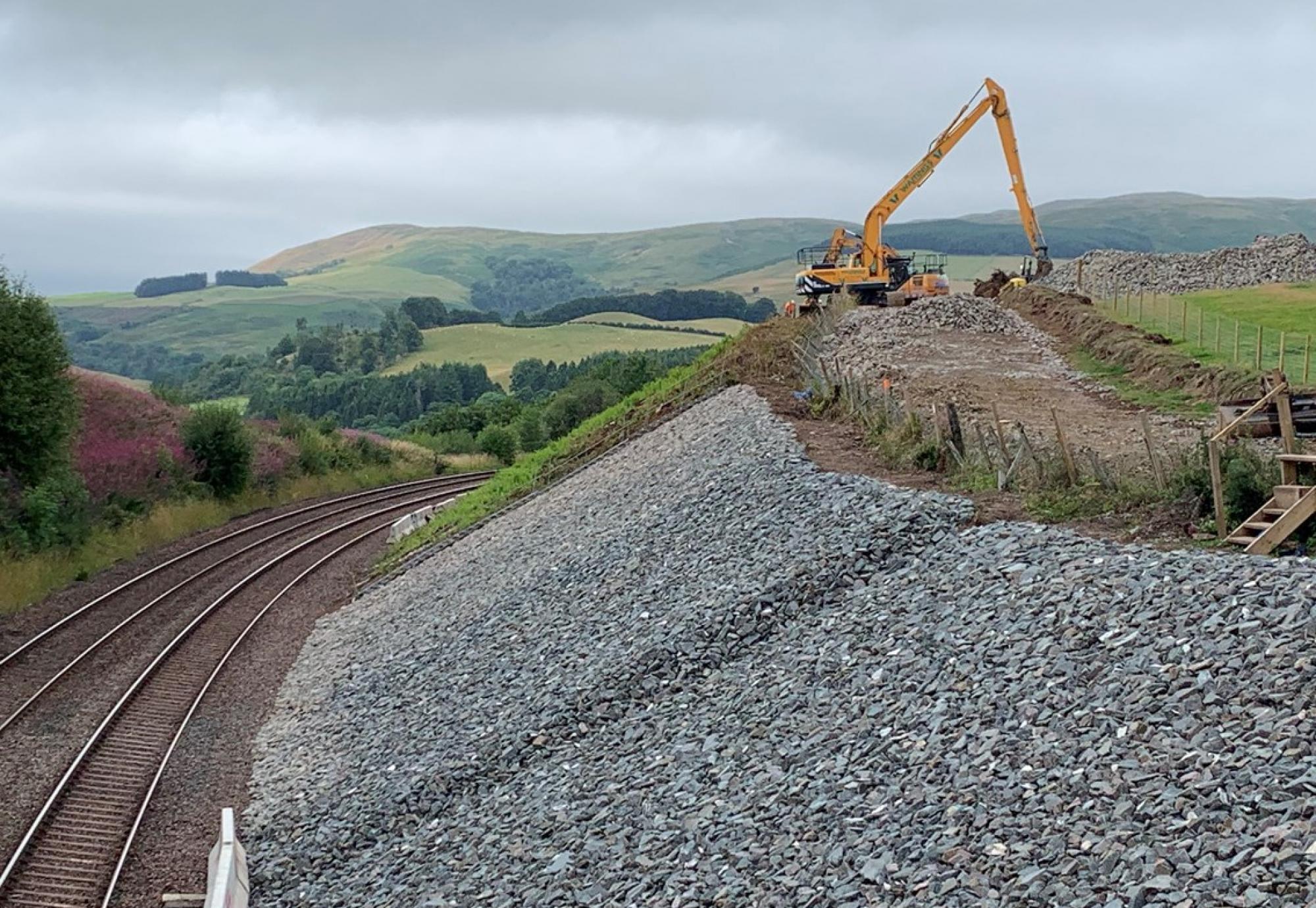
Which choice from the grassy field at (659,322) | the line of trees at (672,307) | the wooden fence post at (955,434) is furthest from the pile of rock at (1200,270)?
the line of trees at (672,307)

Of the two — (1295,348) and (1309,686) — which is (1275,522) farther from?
(1295,348)

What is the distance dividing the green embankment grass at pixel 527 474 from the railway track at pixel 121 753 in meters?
2.79

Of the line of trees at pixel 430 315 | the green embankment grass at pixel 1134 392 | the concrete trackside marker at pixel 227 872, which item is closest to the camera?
the concrete trackside marker at pixel 227 872

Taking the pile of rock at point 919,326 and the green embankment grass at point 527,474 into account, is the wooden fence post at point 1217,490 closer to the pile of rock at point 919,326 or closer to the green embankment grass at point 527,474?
the pile of rock at point 919,326

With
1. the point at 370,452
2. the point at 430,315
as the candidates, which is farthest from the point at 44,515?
the point at 430,315

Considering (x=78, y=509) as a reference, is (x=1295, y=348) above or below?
above

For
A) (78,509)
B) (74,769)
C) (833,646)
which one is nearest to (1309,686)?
(833,646)

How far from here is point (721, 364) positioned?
1361 inches

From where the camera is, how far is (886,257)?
4781 centimetres

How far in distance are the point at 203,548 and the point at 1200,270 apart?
42018 millimetres

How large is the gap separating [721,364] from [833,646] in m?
21.4

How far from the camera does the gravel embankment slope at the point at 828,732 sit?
8.88 meters

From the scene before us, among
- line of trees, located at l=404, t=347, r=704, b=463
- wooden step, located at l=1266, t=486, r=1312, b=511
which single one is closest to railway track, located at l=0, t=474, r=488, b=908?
wooden step, located at l=1266, t=486, r=1312, b=511

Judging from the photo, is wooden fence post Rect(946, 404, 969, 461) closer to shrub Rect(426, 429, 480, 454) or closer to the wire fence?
the wire fence
